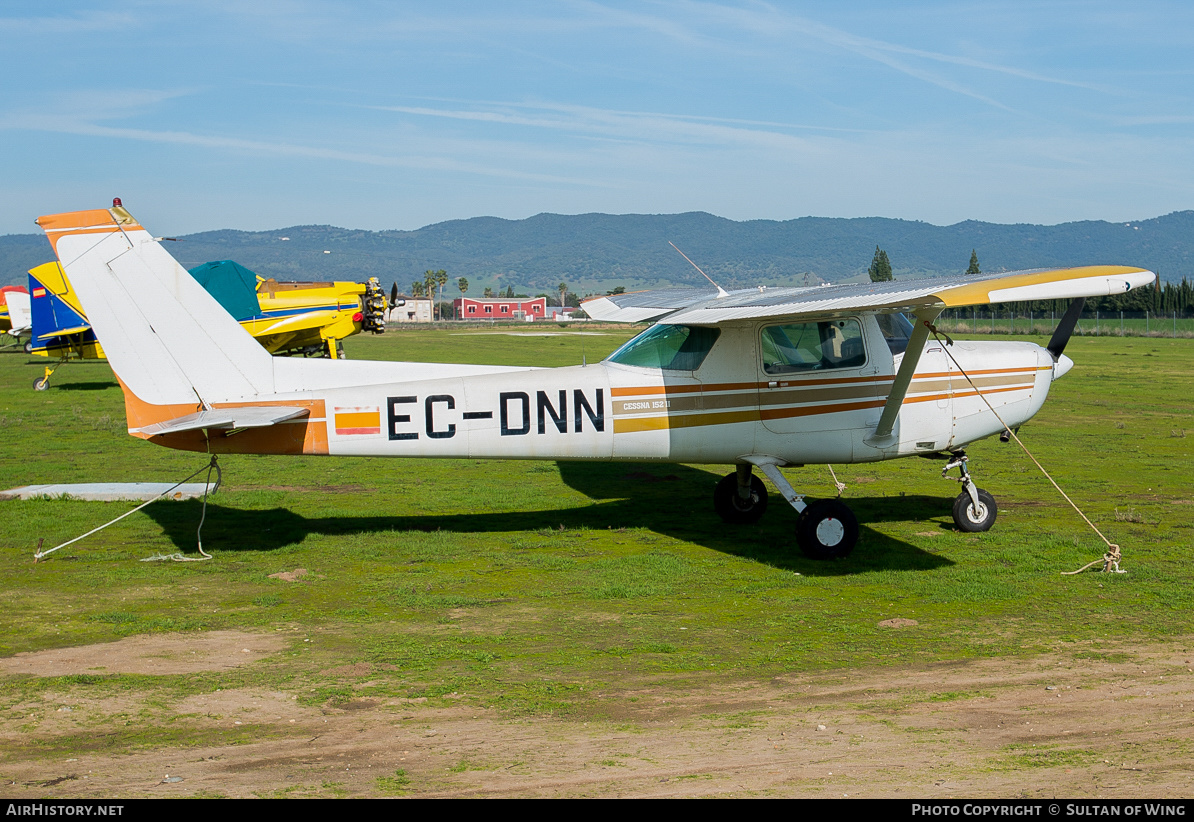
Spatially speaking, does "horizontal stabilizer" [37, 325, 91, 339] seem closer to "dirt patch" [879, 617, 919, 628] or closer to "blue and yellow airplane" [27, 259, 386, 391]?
"blue and yellow airplane" [27, 259, 386, 391]

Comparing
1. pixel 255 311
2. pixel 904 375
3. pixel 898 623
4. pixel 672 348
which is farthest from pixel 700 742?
pixel 255 311

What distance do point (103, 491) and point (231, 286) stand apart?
18.4 m

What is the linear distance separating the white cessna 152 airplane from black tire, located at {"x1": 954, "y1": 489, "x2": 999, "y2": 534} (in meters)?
0.02

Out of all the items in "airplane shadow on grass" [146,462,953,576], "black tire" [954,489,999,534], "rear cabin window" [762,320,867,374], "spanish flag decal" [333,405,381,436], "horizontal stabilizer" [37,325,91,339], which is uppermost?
"horizontal stabilizer" [37,325,91,339]

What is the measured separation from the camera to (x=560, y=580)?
29.0ft

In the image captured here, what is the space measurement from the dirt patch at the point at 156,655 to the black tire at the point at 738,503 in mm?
5622

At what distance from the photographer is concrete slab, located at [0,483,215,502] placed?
12375 mm

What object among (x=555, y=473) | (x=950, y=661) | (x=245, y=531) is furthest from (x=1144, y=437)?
(x=245, y=531)

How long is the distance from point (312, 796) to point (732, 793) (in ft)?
6.40

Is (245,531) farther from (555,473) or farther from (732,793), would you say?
(732,793)

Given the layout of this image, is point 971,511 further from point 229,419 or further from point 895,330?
point 229,419

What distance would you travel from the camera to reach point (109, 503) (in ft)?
39.9

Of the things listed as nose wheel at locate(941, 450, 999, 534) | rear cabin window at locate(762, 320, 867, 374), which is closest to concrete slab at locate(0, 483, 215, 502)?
rear cabin window at locate(762, 320, 867, 374)

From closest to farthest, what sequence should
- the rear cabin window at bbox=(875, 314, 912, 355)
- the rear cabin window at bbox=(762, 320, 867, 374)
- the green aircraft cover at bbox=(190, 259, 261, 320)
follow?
the rear cabin window at bbox=(762, 320, 867, 374) < the rear cabin window at bbox=(875, 314, 912, 355) < the green aircraft cover at bbox=(190, 259, 261, 320)
